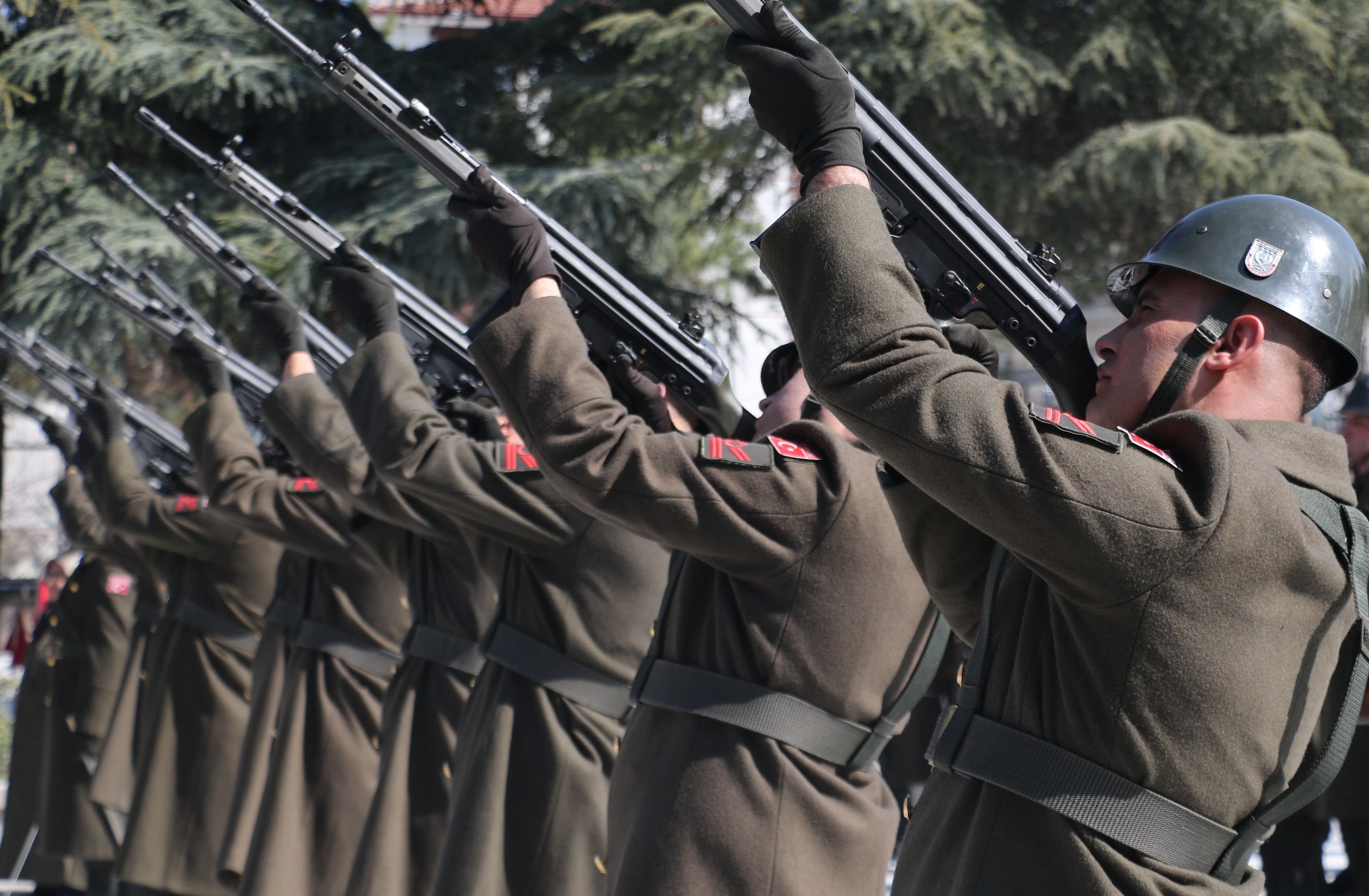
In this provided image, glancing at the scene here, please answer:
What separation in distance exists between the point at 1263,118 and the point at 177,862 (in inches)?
292

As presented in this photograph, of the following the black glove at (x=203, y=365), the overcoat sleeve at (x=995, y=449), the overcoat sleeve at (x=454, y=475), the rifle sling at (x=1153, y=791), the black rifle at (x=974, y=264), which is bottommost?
the black glove at (x=203, y=365)

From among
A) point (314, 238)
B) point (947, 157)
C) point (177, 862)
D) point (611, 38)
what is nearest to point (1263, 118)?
point (947, 157)

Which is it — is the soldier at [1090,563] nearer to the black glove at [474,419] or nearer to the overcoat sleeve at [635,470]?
the overcoat sleeve at [635,470]

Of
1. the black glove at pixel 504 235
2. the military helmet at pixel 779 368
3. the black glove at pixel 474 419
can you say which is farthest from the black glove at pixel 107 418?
the military helmet at pixel 779 368

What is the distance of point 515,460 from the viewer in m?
3.64

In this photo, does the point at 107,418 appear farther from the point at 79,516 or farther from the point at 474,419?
the point at 474,419

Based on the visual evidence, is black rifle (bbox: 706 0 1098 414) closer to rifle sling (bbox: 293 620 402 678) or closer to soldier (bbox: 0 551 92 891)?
rifle sling (bbox: 293 620 402 678)

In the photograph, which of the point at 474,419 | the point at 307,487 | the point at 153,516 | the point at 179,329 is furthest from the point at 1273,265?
the point at 153,516

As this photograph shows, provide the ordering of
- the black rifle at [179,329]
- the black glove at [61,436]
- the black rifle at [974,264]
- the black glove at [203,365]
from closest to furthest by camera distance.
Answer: the black rifle at [974,264]
the black glove at [203,365]
the black rifle at [179,329]
the black glove at [61,436]

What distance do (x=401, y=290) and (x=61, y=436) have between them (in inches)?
173

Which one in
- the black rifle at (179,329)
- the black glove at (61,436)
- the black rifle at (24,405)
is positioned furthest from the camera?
the black rifle at (24,405)

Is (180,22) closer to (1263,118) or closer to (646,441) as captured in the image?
(1263,118)

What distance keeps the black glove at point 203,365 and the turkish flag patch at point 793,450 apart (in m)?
3.48

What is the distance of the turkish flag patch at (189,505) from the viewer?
20.2 feet
